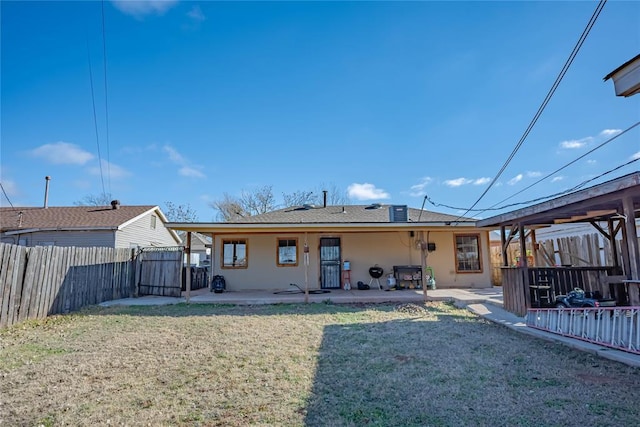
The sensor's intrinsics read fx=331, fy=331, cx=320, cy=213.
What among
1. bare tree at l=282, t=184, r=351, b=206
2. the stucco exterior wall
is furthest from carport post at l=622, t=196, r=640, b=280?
bare tree at l=282, t=184, r=351, b=206

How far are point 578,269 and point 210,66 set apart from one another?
10731 millimetres

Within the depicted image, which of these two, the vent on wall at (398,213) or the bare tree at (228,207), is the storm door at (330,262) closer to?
the vent on wall at (398,213)

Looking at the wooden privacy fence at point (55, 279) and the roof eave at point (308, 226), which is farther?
the roof eave at point (308, 226)

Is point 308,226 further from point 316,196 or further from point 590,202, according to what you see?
point 316,196

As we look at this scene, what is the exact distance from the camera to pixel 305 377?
3586 mm

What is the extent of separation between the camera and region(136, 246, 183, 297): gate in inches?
405

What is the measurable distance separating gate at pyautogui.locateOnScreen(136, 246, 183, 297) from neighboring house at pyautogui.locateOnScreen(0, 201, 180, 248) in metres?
3.48

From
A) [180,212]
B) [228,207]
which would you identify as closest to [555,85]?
[228,207]

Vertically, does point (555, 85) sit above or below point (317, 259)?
above

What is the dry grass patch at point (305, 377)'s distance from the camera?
2.71m

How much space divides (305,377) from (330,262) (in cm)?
769

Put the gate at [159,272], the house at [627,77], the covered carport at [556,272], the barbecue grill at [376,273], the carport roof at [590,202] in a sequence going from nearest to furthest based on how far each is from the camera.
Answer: the house at [627,77] → the carport roof at [590,202] → the covered carport at [556,272] → the gate at [159,272] → the barbecue grill at [376,273]

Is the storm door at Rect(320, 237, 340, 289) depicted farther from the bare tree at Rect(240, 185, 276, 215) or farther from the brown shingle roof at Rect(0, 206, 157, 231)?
the bare tree at Rect(240, 185, 276, 215)

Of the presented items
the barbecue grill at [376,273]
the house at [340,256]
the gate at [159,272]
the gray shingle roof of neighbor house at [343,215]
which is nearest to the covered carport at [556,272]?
the house at [340,256]
